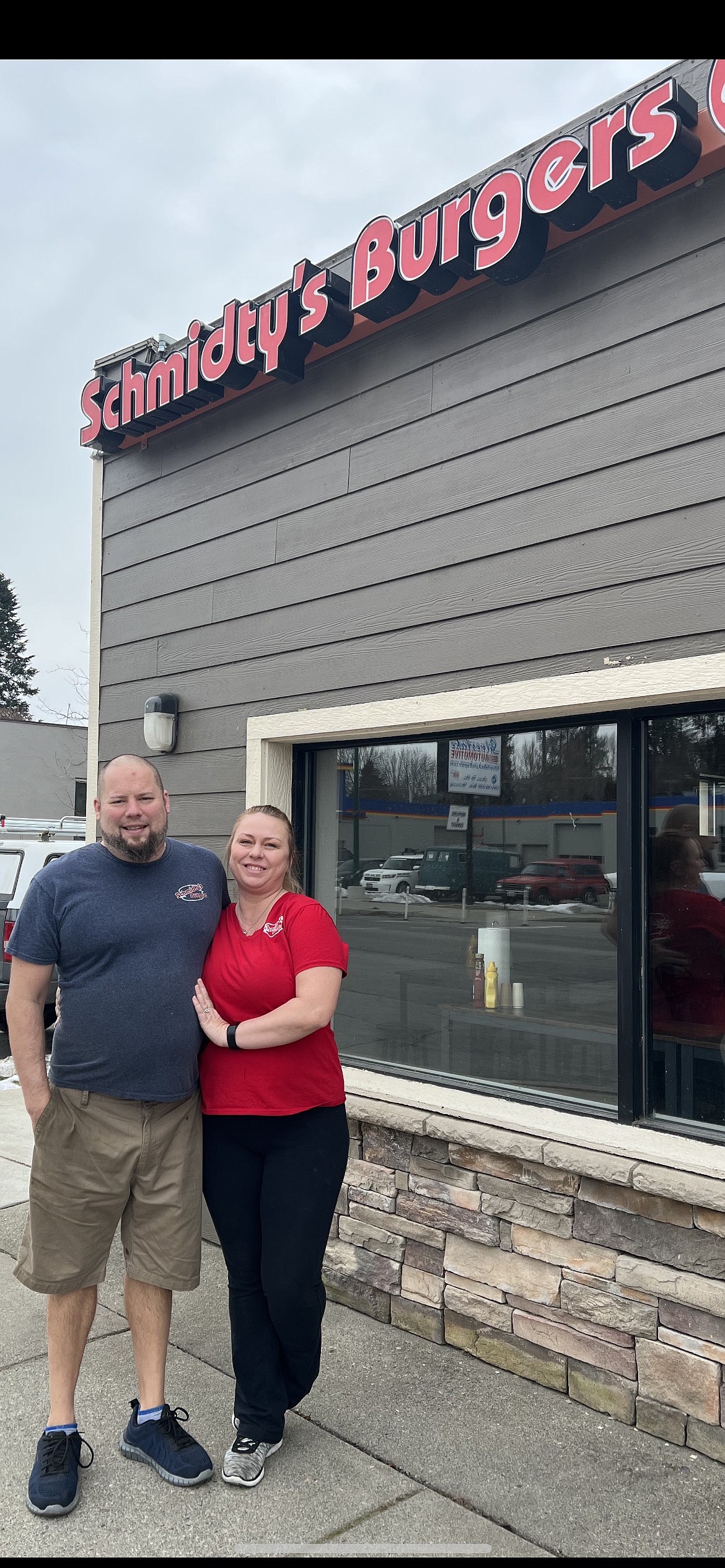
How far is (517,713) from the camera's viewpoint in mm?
3381

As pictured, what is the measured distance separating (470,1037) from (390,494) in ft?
6.52

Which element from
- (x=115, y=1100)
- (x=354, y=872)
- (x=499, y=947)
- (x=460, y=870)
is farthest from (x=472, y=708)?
(x=115, y=1100)

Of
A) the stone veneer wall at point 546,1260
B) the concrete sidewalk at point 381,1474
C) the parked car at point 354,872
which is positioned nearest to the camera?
the concrete sidewalk at point 381,1474

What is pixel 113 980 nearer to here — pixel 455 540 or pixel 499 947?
pixel 499 947

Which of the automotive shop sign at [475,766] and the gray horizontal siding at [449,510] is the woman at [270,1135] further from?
the gray horizontal siding at [449,510]

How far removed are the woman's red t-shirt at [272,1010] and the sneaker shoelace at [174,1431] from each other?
0.75 metres

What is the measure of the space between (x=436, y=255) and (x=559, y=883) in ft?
6.98

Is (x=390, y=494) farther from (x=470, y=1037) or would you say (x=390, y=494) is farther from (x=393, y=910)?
(x=470, y=1037)

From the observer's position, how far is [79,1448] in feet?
8.35

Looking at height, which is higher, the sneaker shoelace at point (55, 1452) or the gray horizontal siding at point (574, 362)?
the gray horizontal siding at point (574, 362)

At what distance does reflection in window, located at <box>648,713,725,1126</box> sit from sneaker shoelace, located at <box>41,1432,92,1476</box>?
1784mm

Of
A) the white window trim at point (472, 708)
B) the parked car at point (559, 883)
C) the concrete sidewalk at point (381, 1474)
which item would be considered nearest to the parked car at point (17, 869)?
the white window trim at point (472, 708)

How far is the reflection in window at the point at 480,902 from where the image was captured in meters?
3.27
